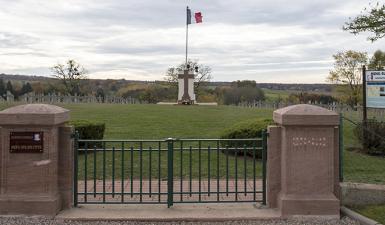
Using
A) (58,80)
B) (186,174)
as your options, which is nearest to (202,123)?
(186,174)

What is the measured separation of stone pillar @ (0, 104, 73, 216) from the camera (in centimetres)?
672

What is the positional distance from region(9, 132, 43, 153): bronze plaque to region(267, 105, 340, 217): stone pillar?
357 cm

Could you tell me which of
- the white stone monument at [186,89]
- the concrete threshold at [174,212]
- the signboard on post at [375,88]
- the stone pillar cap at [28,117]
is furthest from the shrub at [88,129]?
the white stone monument at [186,89]

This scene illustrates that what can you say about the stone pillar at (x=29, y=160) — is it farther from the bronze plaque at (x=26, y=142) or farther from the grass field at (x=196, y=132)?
the grass field at (x=196, y=132)

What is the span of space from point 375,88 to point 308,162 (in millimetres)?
6818

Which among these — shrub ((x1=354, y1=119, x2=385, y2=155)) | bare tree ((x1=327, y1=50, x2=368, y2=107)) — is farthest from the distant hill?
shrub ((x1=354, y1=119, x2=385, y2=155))

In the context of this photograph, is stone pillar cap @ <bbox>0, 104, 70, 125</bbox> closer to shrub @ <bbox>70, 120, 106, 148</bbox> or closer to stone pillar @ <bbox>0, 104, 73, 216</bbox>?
stone pillar @ <bbox>0, 104, 73, 216</bbox>

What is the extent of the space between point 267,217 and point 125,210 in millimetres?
2118

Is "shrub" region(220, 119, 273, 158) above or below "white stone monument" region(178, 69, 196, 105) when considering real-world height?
below

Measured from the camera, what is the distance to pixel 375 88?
41.7ft

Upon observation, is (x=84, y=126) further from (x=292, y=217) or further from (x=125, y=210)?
(x=292, y=217)

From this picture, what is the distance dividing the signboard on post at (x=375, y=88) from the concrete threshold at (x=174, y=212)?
6.94m

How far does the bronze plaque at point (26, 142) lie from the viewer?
677 centimetres

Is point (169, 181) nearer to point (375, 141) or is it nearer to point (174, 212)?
point (174, 212)
